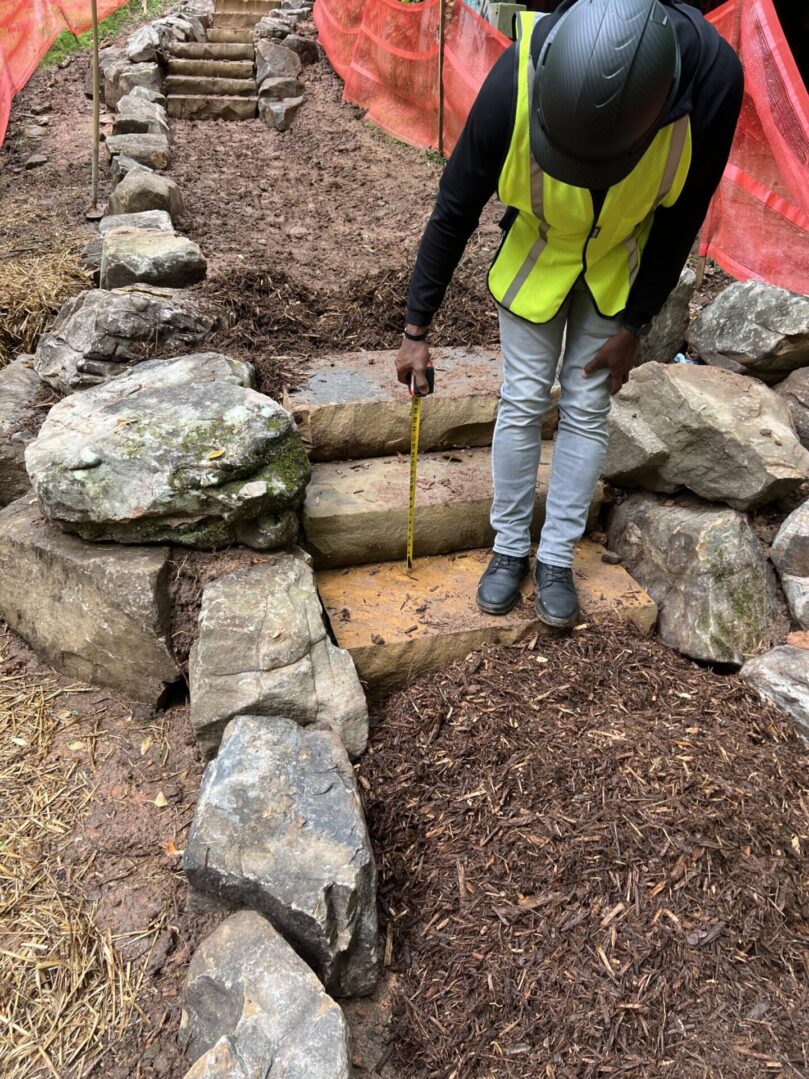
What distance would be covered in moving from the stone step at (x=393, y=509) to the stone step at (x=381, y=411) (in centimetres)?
10

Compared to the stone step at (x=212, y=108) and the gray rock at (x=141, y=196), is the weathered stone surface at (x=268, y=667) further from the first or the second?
the stone step at (x=212, y=108)

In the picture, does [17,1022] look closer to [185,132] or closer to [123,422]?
[123,422]

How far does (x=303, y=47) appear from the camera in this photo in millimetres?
9984

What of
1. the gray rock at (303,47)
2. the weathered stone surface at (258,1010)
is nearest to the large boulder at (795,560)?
the weathered stone surface at (258,1010)

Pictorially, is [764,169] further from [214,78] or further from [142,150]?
[214,78]

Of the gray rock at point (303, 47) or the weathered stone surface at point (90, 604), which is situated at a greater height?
the gray rock at point (303, 47)

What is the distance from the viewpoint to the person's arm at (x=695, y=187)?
2203 millimetres

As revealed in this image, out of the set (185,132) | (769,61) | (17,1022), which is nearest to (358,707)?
(17,1022)

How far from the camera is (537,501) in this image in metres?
3.44

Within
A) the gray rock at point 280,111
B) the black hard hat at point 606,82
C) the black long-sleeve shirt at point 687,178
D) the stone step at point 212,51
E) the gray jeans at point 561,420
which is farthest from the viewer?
the stone step at point 212,51

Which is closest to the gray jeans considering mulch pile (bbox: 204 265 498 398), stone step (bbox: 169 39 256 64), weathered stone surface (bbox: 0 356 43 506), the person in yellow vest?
the person in yellow vest

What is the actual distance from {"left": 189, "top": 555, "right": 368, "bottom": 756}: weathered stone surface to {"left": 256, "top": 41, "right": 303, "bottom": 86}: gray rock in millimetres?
8345

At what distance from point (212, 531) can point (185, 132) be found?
7030mm

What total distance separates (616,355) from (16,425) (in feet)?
7.94
